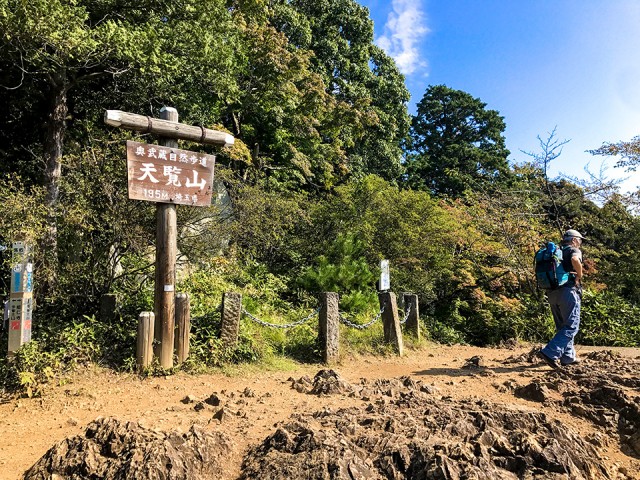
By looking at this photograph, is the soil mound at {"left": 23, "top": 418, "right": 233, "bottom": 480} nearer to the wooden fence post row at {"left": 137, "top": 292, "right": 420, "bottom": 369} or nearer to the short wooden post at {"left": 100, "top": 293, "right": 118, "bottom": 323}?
the wooden fence post row at {"left": 137, "top": 292, "right": 420, "bottom": 369}

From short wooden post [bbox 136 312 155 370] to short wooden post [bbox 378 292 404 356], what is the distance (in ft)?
12.2

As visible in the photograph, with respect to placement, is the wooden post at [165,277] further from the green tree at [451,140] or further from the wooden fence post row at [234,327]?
the green tree at [451,140]

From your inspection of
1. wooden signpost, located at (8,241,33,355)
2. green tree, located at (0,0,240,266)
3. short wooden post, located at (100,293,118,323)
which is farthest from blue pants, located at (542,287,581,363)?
green tree, located at (0,0,240,266)

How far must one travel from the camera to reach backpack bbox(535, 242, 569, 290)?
225 inches

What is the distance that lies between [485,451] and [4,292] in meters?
6.75

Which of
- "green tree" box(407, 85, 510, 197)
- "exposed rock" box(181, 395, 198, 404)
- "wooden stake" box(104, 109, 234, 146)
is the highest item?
"green tree" box(407, 85, 510, 197)

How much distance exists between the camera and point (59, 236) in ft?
20.7

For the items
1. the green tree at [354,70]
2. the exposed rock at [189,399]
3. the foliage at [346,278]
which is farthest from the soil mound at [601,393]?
the green tree at [354,70]

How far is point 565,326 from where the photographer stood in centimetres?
565

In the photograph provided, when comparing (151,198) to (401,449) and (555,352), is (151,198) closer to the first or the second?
(401,449)

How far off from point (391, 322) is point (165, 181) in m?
4.21

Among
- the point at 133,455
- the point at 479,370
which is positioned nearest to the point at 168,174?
the point at 133,455

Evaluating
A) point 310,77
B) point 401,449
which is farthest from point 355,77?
point 401,449

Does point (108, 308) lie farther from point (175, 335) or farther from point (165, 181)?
point (165, 181)
